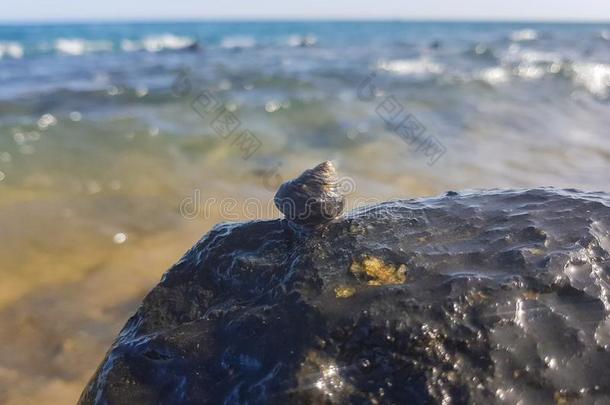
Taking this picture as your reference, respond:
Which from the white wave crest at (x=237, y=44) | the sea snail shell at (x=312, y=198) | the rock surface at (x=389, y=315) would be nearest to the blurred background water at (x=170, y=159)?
the rock surface at (x=389, y=315)

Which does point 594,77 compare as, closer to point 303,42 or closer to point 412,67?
point 412,67

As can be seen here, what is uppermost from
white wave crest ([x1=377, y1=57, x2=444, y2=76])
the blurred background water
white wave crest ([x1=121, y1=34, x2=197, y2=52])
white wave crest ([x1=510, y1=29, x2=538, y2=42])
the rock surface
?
the rock surface

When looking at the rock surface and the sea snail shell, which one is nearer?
the rock surface

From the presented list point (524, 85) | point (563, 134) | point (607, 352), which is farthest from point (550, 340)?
point (524, 85)

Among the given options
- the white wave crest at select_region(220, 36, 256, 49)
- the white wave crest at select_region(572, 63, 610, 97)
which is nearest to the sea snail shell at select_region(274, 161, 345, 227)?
the white wave crest at select_region(572, 63, 610, 97)

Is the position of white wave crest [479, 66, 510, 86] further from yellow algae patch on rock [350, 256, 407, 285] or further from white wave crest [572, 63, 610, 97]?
yellow algae patch on rock [350, 256, 407, 285]

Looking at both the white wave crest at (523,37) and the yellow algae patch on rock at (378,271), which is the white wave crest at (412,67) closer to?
the yellow algae patch on rock at (378,271)

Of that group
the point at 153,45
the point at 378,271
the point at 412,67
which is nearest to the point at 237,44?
the point at 153,45

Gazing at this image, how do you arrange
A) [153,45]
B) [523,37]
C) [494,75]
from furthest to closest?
[523,37] → [153,45] → [494,75]
